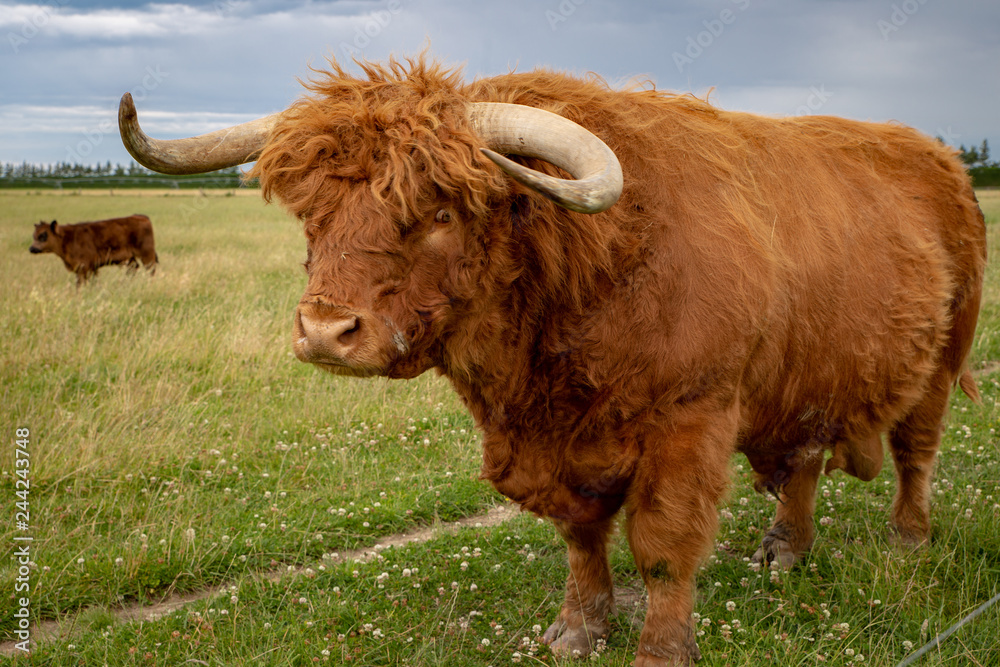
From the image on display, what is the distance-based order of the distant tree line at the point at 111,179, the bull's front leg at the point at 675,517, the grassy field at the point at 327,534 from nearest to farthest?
the bull's front leg at the point at 675,517
the grassy field at the point at 327,534
the distant tree line at the point at 111,179

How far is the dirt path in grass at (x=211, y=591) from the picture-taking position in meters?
3.75

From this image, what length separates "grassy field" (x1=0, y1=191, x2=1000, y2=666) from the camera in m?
3.64

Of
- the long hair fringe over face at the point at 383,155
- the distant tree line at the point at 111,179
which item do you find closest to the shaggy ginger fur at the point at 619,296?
the long hair fringe over face at the point at 383,155

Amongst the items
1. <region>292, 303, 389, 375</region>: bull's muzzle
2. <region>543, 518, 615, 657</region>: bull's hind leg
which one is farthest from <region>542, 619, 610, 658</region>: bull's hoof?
Result: <region>292, 303, 389, 375</region>: bull's muzzle

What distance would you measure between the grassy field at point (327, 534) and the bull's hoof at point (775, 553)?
100 mm

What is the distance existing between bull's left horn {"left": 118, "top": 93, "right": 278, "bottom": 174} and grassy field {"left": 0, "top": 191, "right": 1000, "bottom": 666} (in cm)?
223

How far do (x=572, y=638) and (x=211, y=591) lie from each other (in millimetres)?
2091

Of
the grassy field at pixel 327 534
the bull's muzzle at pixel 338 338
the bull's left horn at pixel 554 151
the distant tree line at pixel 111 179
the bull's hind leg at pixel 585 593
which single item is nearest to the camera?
the bull's left horn at pixel 554 151

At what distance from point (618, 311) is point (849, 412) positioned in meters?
1.71

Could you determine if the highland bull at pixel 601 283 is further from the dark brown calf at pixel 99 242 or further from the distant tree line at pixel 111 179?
the distant tree line at pixel 111 179

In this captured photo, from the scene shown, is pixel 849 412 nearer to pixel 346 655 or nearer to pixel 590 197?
pixel 590 197

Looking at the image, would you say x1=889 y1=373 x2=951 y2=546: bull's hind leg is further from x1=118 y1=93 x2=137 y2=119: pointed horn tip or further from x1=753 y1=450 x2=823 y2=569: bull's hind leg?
x1=118 y1=93 x2=137 y2=119: pointed horn tip

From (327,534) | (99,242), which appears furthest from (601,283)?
(99,242)

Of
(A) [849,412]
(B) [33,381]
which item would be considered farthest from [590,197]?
(B) [33,381]
